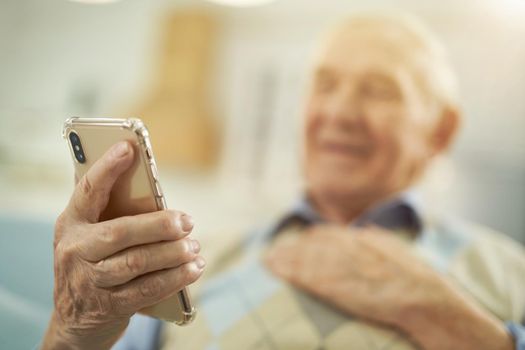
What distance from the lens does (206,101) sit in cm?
145

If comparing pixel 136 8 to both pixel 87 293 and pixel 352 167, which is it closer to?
pixel 352 167

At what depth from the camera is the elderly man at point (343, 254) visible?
45 cm

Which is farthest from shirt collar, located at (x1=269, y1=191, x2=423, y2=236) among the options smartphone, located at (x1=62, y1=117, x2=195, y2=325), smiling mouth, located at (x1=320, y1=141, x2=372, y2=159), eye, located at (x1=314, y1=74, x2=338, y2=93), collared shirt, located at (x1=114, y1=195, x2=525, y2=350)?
→ smartphone, located at (x1=62, y1=117, x2=195, y2=325)

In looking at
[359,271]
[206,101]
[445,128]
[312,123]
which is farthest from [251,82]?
[359,271]

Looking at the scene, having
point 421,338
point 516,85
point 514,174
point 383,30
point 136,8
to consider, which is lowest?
point 421,338

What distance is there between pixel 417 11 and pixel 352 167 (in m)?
0.38

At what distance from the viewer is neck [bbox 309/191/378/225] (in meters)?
0.93

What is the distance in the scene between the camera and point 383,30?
3.03 ft

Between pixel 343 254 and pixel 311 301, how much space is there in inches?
4.0

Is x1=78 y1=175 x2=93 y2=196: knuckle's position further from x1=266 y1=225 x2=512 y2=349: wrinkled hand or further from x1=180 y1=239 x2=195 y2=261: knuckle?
x1=266 y1=225 x2=512 y2=349: wrinkled hand

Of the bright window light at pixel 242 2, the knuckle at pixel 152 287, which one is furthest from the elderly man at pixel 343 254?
the bright window light at pixel 242 2

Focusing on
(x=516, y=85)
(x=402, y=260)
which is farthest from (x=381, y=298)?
(x=516, y=85)

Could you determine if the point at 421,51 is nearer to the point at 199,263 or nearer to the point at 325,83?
the point at 325,83

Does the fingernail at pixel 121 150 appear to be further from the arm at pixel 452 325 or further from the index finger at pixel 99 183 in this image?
the arm at pixel 452 325
